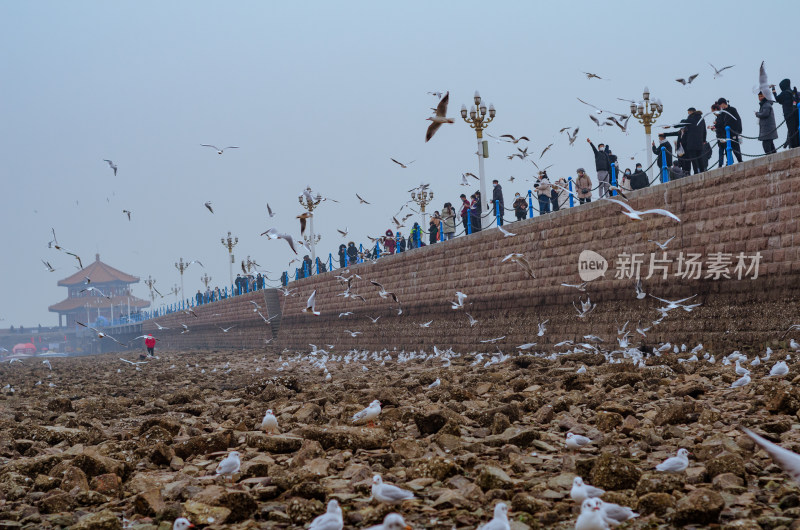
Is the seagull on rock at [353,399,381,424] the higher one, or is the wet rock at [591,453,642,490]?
the seagull on rock at [353,399,381,424]

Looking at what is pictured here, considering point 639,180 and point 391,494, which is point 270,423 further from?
point 639,180

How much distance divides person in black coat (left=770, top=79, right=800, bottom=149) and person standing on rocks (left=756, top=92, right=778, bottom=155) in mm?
195

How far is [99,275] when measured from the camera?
422 ft

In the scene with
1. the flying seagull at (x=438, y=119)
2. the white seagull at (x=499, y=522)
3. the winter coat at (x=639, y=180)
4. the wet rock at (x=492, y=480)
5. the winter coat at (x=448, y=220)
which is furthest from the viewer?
the winter coat at (x=448, y=220)

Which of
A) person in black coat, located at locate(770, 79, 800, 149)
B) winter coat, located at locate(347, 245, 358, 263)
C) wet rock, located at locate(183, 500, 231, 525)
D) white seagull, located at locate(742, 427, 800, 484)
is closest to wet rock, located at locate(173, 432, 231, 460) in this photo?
wet rock, located at locate(183, 500, 231, 525)

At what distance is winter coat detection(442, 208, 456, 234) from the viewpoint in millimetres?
24203

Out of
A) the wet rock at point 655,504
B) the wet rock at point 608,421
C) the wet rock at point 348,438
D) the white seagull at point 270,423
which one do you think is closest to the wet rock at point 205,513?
the wet rock at point 348,438

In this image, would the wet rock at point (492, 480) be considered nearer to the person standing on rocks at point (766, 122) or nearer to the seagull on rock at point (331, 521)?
the seagull on rock at point (331, 521)

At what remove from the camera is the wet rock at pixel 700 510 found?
386cm

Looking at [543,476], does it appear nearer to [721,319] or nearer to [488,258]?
[721,319]

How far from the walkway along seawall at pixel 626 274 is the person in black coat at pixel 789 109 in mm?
714

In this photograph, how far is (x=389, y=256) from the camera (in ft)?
86.9

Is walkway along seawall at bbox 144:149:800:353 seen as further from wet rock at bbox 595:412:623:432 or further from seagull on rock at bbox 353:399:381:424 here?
seagull on rock at bbox 353:399:381:424

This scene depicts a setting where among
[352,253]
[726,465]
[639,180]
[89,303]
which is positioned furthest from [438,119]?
[89,303]
